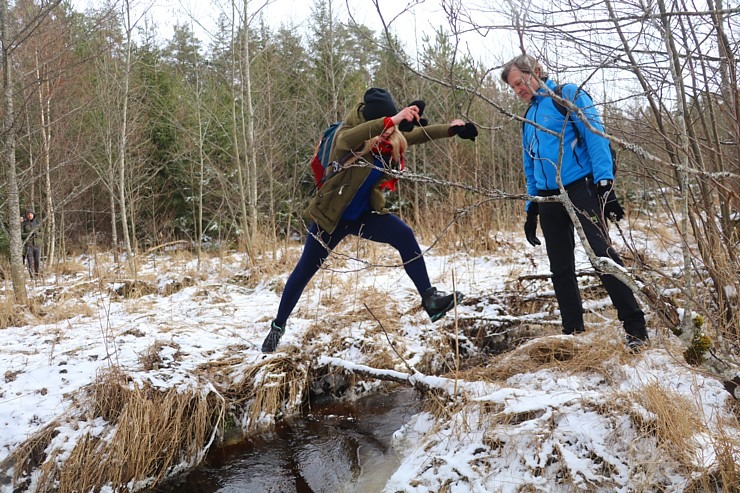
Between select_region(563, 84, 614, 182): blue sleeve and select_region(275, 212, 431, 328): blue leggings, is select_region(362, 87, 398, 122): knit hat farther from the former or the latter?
select_region(563, 84, 614, 182): blue sleeve

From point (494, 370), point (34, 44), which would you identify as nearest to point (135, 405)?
point (494, 370)

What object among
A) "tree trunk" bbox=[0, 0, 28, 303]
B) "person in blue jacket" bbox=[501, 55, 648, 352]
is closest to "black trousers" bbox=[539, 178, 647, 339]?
"person in blue jacket" bbox=[501, 55, 648, 352]

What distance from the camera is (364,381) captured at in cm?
336

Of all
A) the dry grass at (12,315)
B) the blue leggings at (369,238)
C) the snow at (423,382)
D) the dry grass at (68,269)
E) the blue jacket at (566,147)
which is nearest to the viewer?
the snow at (423,382)

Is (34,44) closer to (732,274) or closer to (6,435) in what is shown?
(6,435)

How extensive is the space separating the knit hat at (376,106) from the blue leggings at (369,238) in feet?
1.86

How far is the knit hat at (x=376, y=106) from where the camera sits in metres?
2.80

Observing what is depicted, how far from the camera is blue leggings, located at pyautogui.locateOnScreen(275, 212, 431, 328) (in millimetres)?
2908

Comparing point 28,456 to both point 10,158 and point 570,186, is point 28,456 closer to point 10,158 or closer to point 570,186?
point 570,186

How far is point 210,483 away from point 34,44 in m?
6.34

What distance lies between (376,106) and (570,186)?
114 cm

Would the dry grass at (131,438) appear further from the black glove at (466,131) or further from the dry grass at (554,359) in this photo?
the black glove at (466,131)

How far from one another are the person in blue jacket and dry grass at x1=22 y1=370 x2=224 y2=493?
6.70 feet

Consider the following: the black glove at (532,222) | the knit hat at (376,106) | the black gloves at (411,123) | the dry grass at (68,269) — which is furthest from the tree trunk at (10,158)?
the black glove at (532,222)
